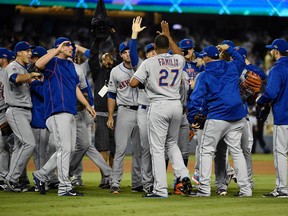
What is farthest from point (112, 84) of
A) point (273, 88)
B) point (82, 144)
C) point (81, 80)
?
point (273, 88)

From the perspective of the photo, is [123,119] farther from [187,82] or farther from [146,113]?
[187,82]

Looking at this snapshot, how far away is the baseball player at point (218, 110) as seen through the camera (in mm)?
9539

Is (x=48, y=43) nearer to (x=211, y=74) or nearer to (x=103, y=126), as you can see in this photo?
(x=103, y=126)

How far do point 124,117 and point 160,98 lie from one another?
1163mm

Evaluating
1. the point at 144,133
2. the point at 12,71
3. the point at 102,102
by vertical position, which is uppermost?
the point at 12,71

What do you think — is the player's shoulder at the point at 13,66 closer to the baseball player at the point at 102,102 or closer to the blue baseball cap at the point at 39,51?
the blue baseball cap at the point at 39,51


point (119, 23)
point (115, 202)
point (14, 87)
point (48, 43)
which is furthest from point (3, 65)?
point (119, 23)

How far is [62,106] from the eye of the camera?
31.4 feet

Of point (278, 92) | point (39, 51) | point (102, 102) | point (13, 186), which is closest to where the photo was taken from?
point (278, 92)

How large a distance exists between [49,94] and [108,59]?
84.3 inches

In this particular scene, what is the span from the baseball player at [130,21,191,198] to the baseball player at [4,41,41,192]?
6.23 ft

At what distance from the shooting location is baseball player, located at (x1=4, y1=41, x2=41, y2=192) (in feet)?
34.0

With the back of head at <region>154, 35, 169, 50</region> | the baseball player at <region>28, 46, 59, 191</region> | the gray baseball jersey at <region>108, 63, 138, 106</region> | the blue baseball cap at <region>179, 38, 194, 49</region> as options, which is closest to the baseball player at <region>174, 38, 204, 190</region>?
the blue baseball cap at <region>179, 38, 194, 49</region>

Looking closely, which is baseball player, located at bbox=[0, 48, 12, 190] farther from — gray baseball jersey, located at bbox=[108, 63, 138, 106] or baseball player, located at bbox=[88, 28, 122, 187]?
gray baseball jersey, located at bbox=[108, 63, 138, 106]
